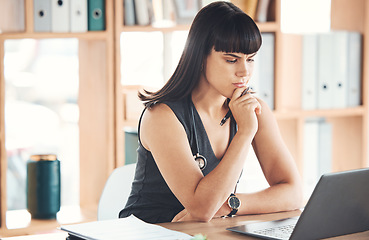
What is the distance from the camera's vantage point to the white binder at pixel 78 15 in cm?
266

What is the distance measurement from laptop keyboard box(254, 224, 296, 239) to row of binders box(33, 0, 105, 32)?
1.60 metres

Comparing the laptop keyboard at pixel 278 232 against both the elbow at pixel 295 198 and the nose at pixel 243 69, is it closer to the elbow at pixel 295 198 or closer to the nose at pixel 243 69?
the elbow at pixel 295 198

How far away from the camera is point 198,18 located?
177 cm

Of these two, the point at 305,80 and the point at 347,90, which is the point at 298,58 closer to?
the point at 305,80

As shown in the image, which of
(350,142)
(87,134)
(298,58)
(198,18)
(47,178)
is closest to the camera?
(198,18)

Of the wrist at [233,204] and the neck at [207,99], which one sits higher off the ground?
the neck at [207,99]

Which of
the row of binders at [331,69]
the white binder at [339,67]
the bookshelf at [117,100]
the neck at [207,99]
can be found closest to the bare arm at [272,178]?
the neck at [207,99]

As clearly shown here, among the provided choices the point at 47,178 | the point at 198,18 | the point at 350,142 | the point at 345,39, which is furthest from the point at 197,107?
the point at 350,142

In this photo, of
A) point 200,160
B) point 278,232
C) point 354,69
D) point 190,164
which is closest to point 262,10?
point 354,69

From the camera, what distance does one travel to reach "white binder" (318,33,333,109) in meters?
3.06

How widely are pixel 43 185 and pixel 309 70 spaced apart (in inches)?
59.7

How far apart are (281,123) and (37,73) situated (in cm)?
139

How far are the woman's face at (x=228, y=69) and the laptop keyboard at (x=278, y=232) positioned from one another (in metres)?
0.49

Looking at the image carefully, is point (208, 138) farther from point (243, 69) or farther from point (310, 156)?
point (310, 156)
